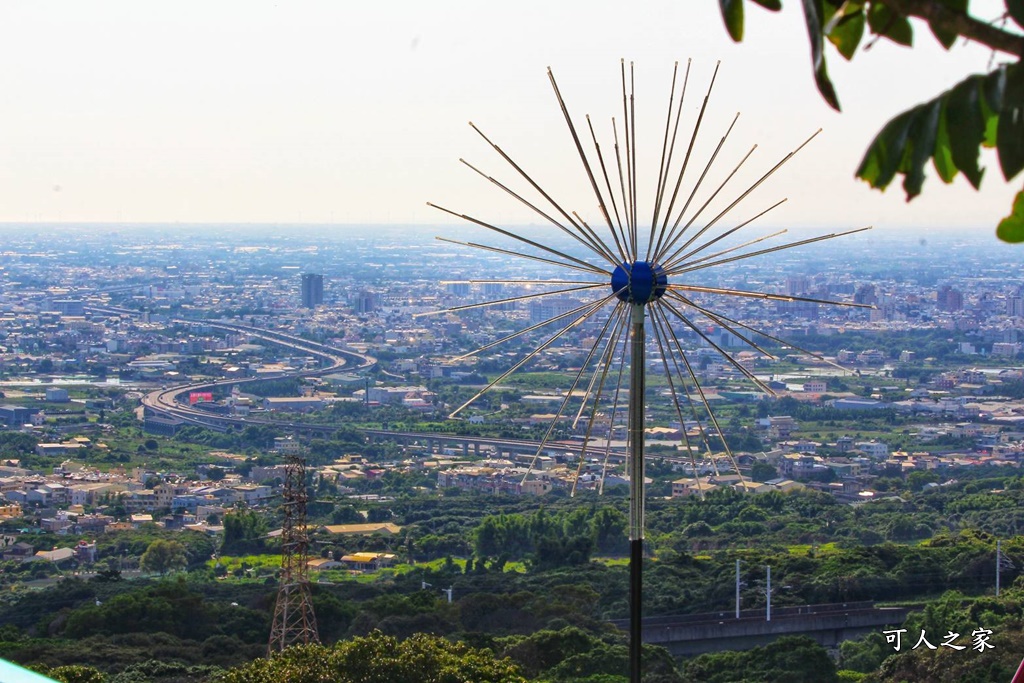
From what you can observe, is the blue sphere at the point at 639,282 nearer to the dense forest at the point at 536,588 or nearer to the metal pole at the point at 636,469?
the metal pole at the point at 636,469

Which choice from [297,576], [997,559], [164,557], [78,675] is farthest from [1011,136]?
[164,557]

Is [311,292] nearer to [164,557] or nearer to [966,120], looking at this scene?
[164,557]

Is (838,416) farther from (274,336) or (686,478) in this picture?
(274,336)

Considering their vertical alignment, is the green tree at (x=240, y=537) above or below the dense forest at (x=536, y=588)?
below

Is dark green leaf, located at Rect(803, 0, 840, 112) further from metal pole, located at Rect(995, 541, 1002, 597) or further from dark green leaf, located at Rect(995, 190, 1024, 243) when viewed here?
metal pole, located at Rect(995, 541, 1002, 597)

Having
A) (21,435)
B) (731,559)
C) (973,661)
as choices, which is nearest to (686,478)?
(731,559)

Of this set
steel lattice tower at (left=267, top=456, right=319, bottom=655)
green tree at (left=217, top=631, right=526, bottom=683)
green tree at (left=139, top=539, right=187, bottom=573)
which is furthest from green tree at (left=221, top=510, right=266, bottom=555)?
green tree at (left=217, top=631, right=526, bottom=683)

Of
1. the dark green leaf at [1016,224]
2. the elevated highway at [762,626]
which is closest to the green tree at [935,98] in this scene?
the dark green leaf at [1016,224]
